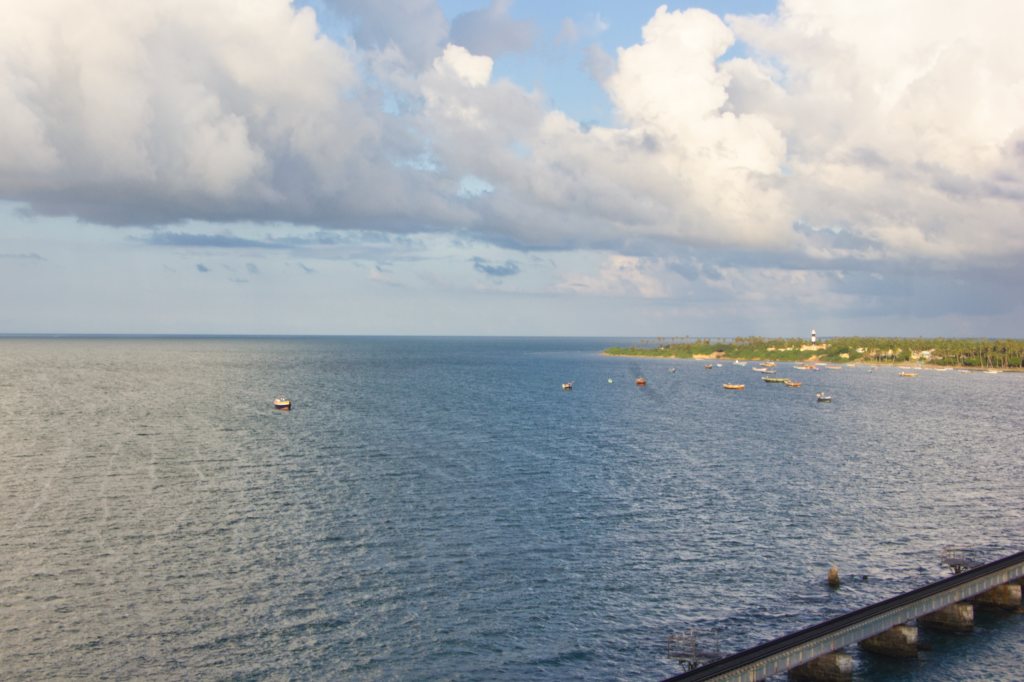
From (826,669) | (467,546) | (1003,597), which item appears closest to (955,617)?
(1003,597)

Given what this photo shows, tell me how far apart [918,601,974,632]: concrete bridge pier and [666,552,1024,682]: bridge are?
36 centimetres

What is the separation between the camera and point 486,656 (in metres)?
48.9

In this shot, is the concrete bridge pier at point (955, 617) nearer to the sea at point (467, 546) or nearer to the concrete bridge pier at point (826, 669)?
the sea at point (467, 546)

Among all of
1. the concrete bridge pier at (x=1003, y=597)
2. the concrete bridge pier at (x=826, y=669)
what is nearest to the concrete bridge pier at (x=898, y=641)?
the concrete bridge pier at (x=826, y=669)

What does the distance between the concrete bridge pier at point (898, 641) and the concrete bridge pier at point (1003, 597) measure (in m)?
12.1

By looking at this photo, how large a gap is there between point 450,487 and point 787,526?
37670 millimetres

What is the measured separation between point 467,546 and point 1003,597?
138ft

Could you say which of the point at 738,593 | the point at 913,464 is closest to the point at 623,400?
the point at 913,464

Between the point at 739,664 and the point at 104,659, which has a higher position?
the point at 739,664

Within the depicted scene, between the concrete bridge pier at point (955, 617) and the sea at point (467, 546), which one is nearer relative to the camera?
the sea at point (467, 546)

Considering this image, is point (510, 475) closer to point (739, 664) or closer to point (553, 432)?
point (553, 432)

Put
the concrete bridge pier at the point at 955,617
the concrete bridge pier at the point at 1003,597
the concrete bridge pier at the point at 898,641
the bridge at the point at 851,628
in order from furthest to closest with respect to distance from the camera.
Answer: the concrete bridge pier at the point at 1003,597 < the concrete bridge pier at the point at 955,617 < the concrete bridge pier at the point at 898,641 < the bridge at the point at 851,628

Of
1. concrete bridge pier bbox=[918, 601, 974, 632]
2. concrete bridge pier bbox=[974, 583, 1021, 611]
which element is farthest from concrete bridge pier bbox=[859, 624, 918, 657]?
concrete bridge pier bbox=[974, 583, 1021, 611]

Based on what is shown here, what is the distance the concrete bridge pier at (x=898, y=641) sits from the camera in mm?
48688
